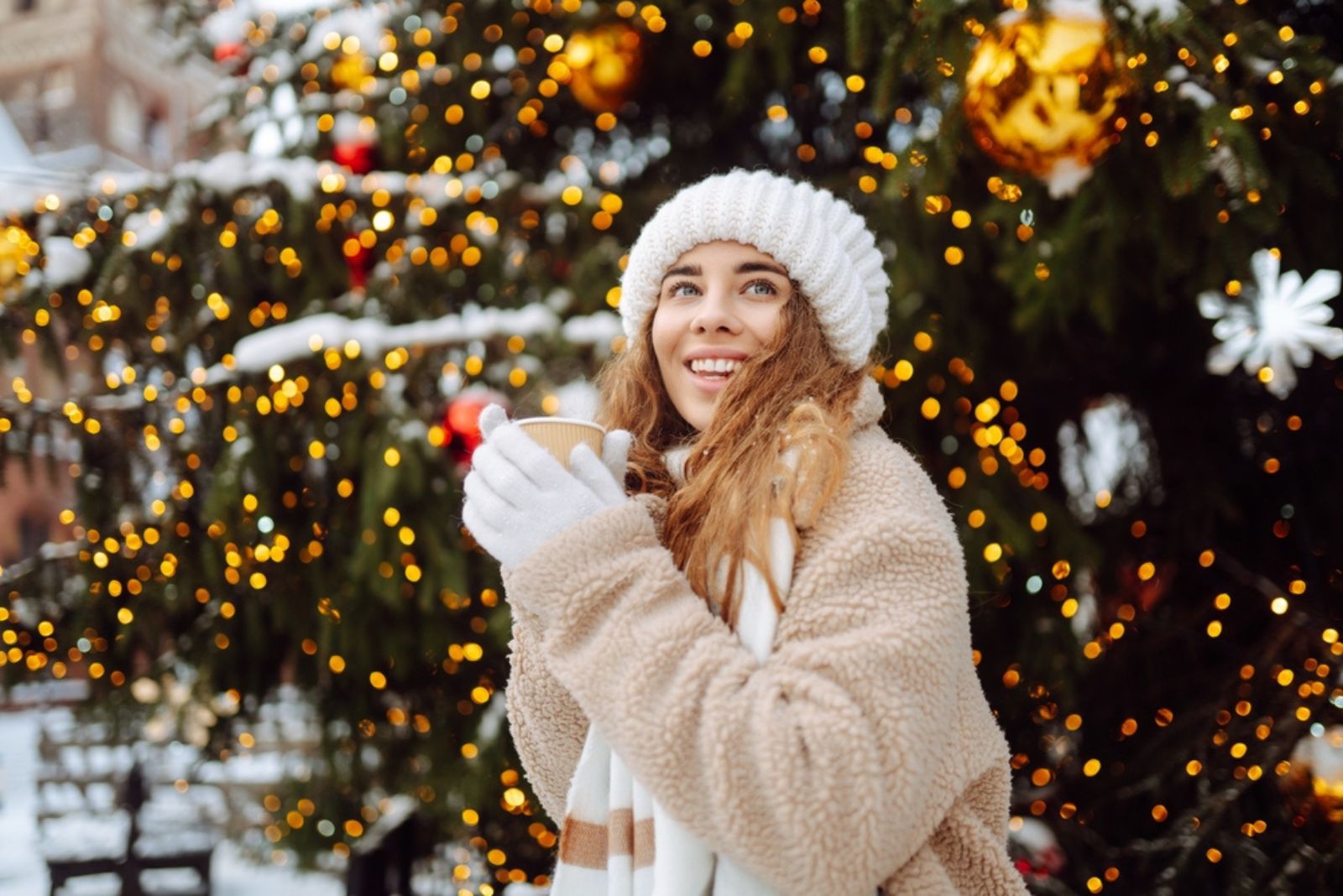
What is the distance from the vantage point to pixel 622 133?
4.38m

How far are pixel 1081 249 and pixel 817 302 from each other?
4.42 feet

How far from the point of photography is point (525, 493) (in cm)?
136

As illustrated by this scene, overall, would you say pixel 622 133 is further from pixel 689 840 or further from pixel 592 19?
pixel 689 840

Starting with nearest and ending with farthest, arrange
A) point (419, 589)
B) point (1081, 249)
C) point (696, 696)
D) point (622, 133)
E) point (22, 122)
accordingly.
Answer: point (696, 696), point (1081, 249), point (419, 589), point (622, 133), point (22, 122)

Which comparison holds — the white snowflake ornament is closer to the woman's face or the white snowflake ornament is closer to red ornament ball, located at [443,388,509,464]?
the woman's face

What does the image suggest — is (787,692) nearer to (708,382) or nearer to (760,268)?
(708,382)

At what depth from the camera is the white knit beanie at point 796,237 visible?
158cm

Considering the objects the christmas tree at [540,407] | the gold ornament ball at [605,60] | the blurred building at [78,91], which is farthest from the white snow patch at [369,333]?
the blurred building at [78,91]

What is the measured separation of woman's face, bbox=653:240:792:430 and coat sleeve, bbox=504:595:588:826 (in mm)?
453

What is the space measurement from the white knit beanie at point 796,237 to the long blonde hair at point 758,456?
4cm

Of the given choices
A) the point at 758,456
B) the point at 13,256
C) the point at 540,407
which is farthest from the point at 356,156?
the point at 758,456

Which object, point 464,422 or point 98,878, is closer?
point 464,422

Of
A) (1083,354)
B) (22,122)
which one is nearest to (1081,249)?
(1083,354)

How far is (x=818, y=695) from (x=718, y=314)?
631 millimetres
